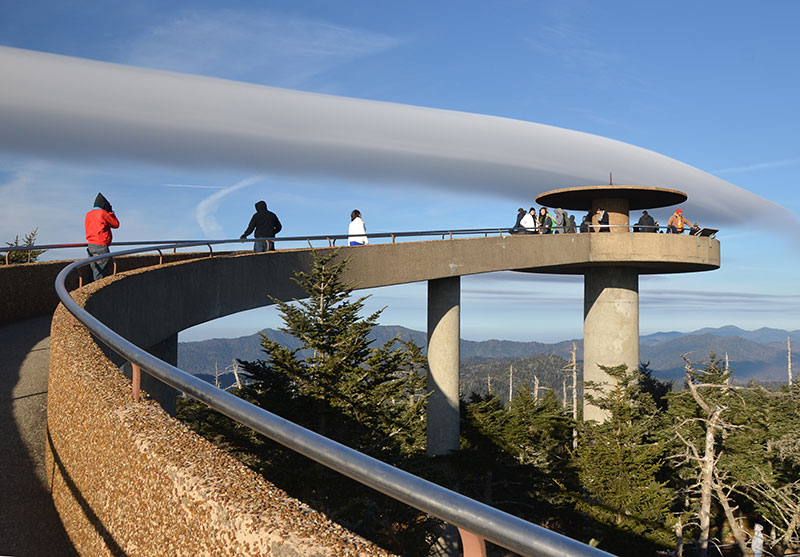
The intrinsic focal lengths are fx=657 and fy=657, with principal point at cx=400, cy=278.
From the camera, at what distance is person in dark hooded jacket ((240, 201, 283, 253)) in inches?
671

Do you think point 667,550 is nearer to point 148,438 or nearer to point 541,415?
point 541,415

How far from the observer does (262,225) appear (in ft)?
56.0

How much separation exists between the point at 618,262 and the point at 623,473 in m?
8.26

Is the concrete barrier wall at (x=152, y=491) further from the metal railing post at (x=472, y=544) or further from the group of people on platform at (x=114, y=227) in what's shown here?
the group of people on platform at (x=114, y=227)

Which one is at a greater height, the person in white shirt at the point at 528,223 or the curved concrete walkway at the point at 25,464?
the person in white shirt at the point at 528,223

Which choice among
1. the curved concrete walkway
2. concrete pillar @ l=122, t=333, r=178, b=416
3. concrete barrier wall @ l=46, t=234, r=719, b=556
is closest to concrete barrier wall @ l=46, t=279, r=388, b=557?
concrete barrier wall @ l=46, t=234, r=719, b=556

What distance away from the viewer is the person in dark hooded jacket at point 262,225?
17031 millimetres

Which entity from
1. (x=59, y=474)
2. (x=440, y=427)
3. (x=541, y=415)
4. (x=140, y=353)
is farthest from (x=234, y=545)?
(x=541, y=415)

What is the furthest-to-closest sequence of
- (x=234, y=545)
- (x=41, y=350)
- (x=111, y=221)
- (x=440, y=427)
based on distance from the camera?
(x=440, y=427)
(x=111, y=221)
(x=41, y=350)
(x=234, y=545)

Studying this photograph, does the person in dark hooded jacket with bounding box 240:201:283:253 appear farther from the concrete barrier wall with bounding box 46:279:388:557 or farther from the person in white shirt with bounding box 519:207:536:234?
the concrete barrier wall with bounding box 46:279:388:557

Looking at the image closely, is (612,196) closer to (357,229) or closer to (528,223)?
(528,223)

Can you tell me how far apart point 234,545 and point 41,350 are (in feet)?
28.6

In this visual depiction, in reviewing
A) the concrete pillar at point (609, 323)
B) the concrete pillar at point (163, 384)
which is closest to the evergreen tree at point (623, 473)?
the concrete pillar at point (609, 323)

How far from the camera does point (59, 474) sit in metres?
4.80
